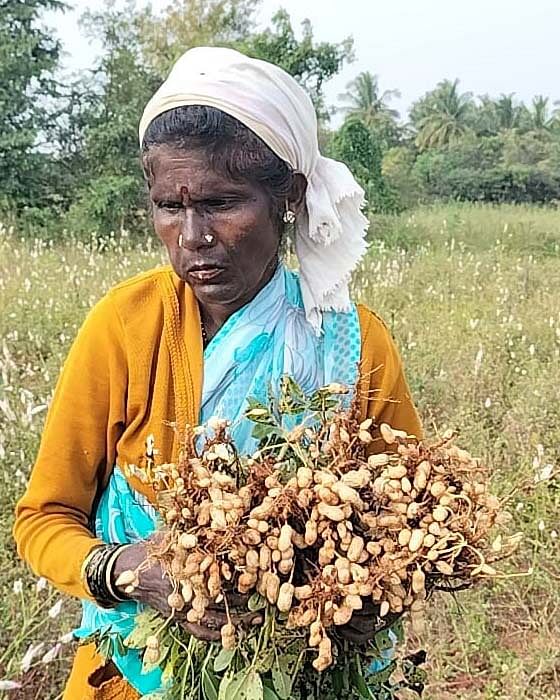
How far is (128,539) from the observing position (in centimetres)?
138

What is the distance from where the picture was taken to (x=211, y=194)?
1278mm

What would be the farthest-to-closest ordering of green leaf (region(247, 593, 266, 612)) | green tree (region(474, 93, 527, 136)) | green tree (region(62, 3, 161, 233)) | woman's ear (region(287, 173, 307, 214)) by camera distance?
green tree (region(474, 93, 527, 136)), green tree (region(62, 3, 161, 233)), woman's ear (region(287, 173, 307, 214)), green leaf (region(247, 593, 266, 612))

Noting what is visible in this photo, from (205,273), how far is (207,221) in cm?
7

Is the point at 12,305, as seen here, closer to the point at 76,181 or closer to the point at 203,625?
the point at 203,625

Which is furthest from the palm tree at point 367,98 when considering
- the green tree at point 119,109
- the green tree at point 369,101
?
the green tree at point 119,109

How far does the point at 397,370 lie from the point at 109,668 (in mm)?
622

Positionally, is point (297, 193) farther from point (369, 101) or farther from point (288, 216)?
point (369, 101)

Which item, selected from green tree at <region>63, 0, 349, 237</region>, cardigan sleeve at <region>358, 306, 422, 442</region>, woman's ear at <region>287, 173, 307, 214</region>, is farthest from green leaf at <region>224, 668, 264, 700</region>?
green tree at <region>63, 0, 349, 237</region>

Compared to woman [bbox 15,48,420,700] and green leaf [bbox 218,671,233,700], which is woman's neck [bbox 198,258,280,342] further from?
green leaf [bbox 218,671,233,700]

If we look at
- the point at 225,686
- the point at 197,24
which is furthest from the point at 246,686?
the point at 197,24

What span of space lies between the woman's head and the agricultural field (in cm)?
36

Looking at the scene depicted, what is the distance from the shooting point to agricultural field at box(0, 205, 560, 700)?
272 cm

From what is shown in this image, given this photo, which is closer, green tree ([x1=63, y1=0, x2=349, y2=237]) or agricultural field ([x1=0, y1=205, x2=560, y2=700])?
agricultural field ([x1=0, y1=205, x2=560, y2=700])

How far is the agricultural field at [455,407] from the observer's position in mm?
2725
